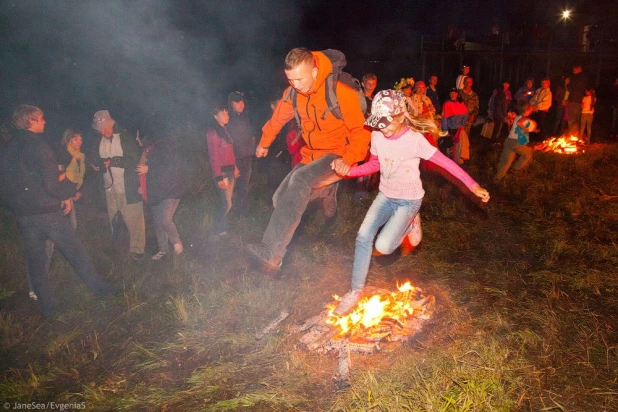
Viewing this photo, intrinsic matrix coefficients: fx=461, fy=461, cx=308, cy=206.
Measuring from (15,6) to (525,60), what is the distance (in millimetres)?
21321

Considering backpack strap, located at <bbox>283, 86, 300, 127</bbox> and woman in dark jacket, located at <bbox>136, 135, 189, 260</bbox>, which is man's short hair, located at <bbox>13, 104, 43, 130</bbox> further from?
backpack strap, located at <bbox>283, 86, 300, 127</bbox>

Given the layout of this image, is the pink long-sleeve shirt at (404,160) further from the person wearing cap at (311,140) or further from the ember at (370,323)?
the ember at (370,323)

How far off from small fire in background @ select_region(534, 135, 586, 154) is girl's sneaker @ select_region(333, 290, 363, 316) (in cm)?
928

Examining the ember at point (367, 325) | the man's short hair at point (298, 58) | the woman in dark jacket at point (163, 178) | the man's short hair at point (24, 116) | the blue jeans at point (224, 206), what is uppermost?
the man's short hair at point (298, 58)

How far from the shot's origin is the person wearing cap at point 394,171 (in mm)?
4039

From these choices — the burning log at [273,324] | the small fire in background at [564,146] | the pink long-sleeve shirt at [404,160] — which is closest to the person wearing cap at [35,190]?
the burning log at [273,324]

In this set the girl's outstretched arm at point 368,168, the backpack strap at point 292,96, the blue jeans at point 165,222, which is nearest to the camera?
the girl's outstretched arm at point 368,168

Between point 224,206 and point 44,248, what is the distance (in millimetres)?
2683

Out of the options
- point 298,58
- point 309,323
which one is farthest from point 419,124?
point 309,323

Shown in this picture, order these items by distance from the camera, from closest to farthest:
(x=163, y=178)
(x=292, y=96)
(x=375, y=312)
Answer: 1. (x=375, y=312)
2. (x=292, y=96)
3. (x=163, y=178)

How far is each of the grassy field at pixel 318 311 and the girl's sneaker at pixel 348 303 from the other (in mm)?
488

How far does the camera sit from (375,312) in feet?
14.7

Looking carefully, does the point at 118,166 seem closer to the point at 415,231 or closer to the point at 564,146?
the point at 415,231

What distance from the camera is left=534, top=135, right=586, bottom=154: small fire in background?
11.6m
